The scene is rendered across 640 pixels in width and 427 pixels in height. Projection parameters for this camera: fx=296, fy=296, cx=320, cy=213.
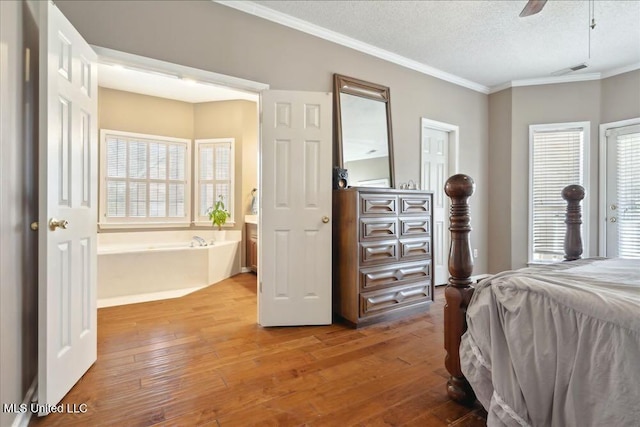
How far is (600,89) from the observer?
3.88m

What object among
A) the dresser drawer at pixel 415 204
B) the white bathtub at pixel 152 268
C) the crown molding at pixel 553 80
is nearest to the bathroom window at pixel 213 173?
the white bathtub at pixel 152 268

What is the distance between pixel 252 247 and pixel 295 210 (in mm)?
2407

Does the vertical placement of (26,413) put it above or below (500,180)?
below

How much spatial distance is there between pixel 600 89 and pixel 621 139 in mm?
743

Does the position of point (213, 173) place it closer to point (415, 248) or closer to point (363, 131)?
point (363, 131)

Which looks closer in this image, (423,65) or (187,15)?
(187,15)

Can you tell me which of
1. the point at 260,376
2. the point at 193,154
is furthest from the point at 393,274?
the point at 193,154

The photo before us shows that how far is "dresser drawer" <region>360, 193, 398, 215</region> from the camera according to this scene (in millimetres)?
2551

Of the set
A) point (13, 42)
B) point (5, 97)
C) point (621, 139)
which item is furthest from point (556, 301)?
point (621, 139)

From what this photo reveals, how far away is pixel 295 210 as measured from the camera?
2.61m

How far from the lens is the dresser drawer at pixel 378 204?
2551mm

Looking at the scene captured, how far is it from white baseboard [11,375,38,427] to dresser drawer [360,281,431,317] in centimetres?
208

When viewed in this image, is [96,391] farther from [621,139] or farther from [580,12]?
[621,139]

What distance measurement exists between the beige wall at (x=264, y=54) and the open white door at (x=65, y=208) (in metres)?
0.40
